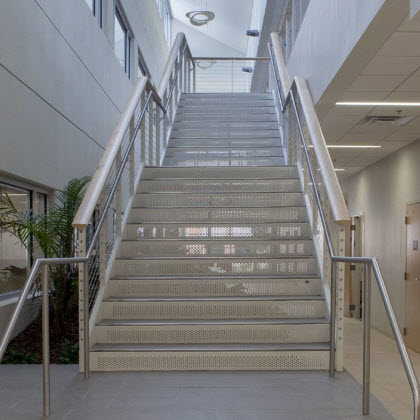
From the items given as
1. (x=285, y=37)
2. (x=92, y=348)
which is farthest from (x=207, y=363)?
(x=285, y=37)

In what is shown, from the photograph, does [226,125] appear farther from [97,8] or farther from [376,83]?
[376,83]

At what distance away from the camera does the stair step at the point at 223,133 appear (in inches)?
292

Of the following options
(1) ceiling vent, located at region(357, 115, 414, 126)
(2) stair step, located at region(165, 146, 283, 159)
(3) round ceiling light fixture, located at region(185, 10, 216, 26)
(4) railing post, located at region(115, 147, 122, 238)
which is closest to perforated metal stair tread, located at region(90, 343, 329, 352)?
(4) railing post, located at region(115, 147, 122, 238)

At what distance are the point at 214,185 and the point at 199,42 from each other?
15.7 meters

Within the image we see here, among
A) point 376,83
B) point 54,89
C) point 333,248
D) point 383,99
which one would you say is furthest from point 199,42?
point 333,248

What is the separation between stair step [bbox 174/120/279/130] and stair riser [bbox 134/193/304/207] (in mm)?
2593

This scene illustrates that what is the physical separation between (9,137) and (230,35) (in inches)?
634

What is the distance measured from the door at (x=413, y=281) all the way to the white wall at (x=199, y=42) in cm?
1432

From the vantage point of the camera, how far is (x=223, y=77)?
770 inches

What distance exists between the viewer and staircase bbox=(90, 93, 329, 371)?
349 cm

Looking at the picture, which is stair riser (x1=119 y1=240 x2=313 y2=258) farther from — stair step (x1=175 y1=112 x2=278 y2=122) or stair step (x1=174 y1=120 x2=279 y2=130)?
stair step (x1=175 y1=112 x2=278 y2=122)

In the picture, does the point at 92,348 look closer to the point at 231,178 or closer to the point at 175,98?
the point at 231,178

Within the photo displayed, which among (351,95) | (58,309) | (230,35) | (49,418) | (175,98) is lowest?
(49,418)

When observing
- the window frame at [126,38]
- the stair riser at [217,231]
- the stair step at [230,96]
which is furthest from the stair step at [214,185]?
the window frame at [126,38]
